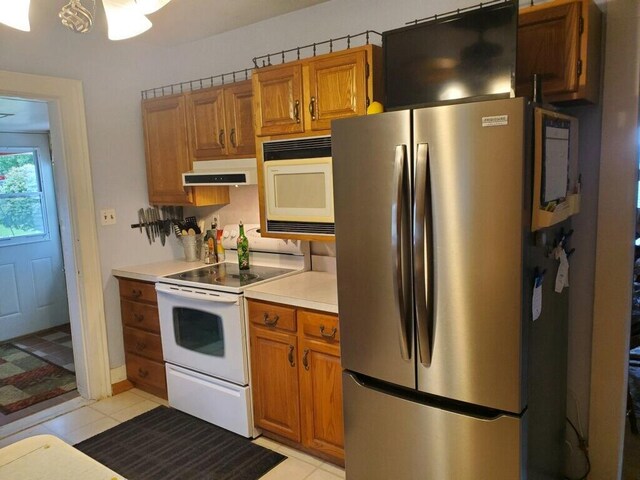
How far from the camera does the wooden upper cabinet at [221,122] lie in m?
2.91

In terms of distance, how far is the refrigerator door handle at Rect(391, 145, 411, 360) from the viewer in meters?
1.68

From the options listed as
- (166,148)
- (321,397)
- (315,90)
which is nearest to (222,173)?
(166,148)

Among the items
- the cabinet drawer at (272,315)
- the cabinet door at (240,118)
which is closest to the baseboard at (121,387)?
the cabinet drawer at (272,315)

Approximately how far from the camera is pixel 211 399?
2842 mm

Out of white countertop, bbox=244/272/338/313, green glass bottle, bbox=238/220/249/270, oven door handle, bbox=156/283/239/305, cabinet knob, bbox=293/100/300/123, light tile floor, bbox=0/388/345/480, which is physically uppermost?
cabinet knob, bbox=293/100/300/123

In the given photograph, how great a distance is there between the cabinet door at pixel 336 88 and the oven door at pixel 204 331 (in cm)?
110

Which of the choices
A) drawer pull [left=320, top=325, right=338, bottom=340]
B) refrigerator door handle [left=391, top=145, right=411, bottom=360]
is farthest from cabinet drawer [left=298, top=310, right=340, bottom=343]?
refrigerator door handle [left=391, top=145, right=411, bottom=360]

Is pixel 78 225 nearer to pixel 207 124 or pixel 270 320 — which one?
pixel 207 124

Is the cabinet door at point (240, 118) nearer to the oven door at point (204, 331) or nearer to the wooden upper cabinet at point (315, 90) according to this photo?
the wooden upper cabinet at point (315, 90)

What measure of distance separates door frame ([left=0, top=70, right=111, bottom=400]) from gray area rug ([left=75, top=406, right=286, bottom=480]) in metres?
0.60

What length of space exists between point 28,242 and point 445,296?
4.73 meters

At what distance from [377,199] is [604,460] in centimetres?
161

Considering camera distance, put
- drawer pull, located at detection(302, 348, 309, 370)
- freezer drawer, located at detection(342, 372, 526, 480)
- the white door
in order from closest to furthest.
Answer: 1. freezer drawer, located at detection(342, 372, 526, 480)
2. drawer pull, located at detection(302, 348, 309, 370)
3. the white door

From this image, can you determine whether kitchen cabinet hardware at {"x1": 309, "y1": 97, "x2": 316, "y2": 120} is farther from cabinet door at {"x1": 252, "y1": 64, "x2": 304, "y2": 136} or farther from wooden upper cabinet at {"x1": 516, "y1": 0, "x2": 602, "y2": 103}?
wooden upper cabinet at {"x1": 516, "y1": 0, "x2": 602, "y2": 103}
